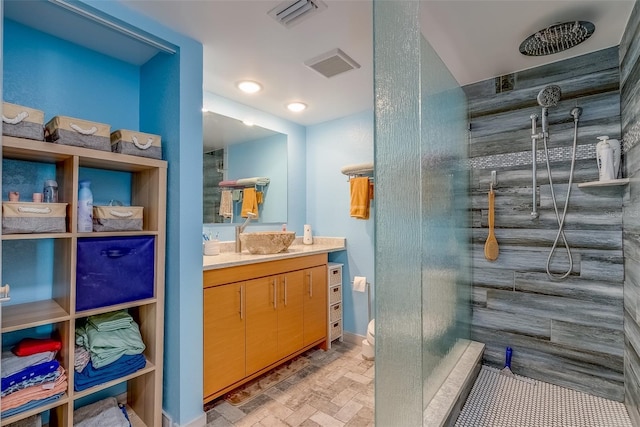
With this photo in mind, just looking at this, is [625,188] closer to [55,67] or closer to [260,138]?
[260,138]

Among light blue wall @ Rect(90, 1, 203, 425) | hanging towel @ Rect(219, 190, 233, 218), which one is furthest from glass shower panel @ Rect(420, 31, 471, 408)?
hanging towel @ Rect(219, 190, 233, 218)

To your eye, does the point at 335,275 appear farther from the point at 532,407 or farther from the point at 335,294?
Answer: the point at 532,407

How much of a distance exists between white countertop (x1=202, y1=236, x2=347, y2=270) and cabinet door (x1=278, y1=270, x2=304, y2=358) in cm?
17

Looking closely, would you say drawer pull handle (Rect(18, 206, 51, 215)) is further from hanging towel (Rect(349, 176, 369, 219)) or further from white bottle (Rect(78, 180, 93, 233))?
hanging towel (Rect(349, 176, 369, 219))

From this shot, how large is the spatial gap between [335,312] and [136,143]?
6.70 ft

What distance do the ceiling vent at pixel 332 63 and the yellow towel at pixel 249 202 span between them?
3.85ft

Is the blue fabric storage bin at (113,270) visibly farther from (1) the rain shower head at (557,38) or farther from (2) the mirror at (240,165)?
(1) the rain shower head at (557,38)

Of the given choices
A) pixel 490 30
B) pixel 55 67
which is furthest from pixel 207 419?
pixel 490 30

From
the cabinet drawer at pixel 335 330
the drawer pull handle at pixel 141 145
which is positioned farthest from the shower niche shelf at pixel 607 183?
the drawer pull handle at pixel 141 145

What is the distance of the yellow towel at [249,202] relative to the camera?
105 inches

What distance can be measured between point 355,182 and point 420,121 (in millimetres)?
1472

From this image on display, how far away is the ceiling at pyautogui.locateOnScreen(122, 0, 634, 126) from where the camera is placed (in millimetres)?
1454

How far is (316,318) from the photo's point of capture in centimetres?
257

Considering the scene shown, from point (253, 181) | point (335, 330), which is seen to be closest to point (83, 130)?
point (253, 181)
